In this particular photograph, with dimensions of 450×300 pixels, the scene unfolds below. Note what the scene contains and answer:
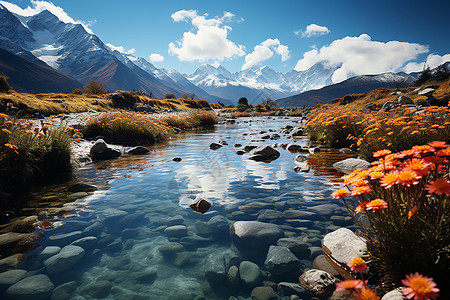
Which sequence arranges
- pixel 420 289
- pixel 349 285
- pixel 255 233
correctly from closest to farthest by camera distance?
pixel 420 289 < pixel 349 285 < pixel 255 233

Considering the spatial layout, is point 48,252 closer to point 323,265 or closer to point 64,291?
point 64,291

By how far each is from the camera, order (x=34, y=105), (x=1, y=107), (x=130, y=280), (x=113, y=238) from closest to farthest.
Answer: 1. (x=130, y=280)
2. (x=113, y=238)
3. (x=1, y=107)
4. (x=34, y=105)

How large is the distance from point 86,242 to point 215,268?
2213 mm

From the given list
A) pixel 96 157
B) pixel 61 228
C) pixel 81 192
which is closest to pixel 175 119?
pixel 96 157

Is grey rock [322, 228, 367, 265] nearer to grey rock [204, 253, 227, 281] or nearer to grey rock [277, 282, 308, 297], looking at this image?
grey rock [277, 282, 308, 297]

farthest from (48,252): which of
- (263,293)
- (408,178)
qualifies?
(408,178)

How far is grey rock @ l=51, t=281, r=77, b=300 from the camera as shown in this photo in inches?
96.7

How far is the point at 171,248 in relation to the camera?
340cm

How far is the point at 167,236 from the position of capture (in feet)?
12.2

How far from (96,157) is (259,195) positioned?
798cm

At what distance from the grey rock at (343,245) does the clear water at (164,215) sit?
0.26 meters

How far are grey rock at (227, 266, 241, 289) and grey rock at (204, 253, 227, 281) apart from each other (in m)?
0.07

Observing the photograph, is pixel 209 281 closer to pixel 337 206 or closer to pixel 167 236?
pixel 167 236

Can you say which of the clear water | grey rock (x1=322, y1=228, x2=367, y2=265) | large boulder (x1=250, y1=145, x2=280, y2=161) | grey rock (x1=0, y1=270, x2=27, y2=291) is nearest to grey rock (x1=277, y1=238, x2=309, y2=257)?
the clear water
